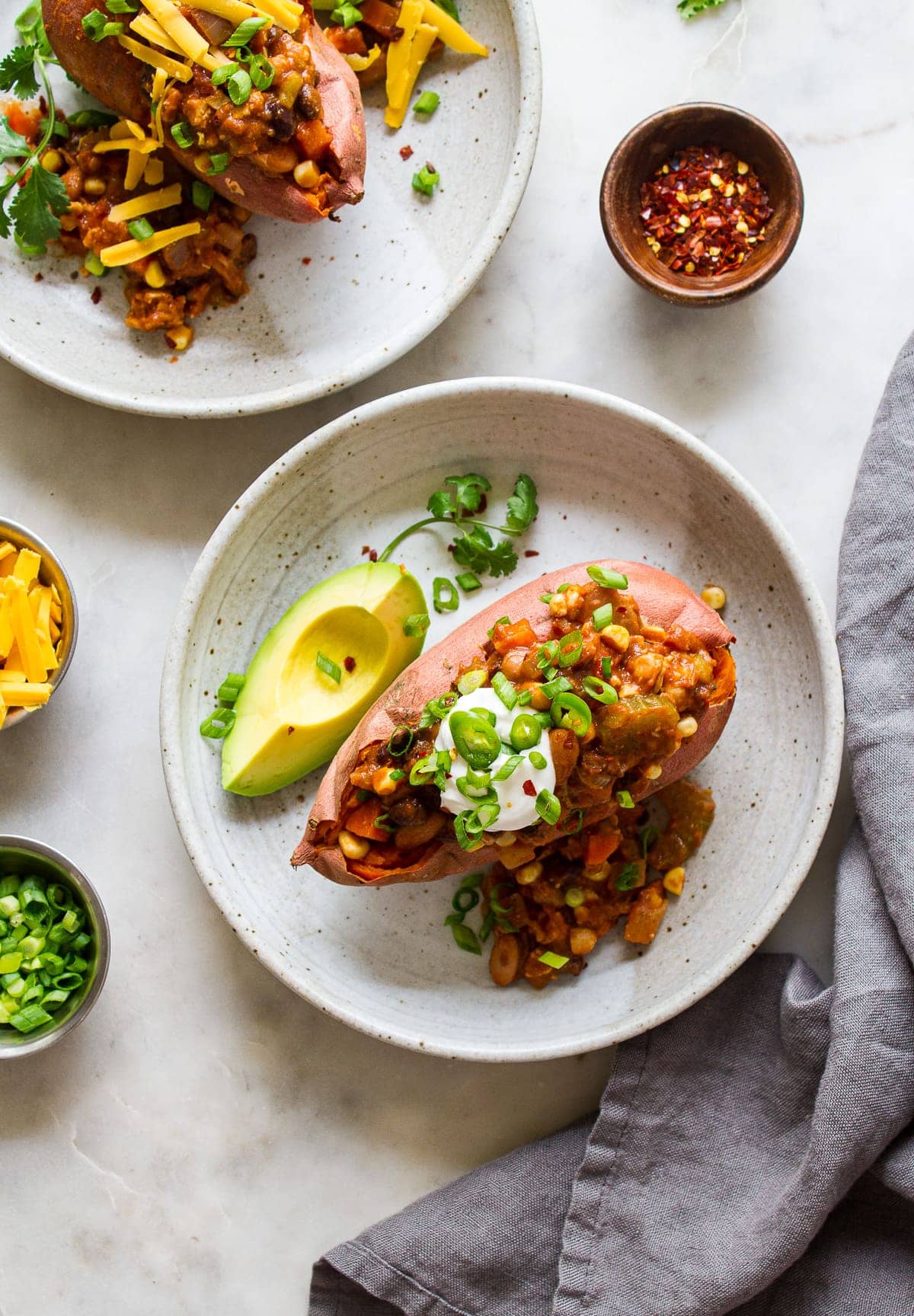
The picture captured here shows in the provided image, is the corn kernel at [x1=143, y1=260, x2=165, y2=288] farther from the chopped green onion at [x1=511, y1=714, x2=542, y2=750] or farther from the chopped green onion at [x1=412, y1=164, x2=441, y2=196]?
the chopped green onion at [x1=511, y1=714, x2=542, y2=750]

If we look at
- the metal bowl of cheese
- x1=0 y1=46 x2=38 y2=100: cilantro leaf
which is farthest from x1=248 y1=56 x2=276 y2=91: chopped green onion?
the metal bowl of cheese

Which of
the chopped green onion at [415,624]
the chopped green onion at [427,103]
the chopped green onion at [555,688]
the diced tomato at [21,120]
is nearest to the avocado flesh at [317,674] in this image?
the chopped green onion at [415,624]

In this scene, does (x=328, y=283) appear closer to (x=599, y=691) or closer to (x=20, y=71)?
(x=20, y=71)

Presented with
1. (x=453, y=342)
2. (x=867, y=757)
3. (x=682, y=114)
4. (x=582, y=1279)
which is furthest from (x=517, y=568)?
(x=582, y=1279)

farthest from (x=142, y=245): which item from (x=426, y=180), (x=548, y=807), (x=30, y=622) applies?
(x=548, y=807)

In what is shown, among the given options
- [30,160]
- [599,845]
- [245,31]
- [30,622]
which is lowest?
[599,845]

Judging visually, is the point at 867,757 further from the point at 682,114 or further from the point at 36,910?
the point at 36,910

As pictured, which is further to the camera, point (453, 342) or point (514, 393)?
point (453, 342)
